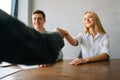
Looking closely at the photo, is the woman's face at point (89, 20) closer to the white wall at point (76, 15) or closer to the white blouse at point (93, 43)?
the white blouse at point (93, 43)

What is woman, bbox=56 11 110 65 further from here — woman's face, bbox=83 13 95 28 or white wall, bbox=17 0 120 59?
white wall, bbox=17 0 120 59

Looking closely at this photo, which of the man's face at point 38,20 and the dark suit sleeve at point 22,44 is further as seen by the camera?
the man's face at point 38,20

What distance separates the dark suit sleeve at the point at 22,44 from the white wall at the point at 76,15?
117 inches

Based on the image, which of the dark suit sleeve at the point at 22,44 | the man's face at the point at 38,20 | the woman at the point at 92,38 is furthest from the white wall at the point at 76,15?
the dark suit sleeve at the point at 22,44

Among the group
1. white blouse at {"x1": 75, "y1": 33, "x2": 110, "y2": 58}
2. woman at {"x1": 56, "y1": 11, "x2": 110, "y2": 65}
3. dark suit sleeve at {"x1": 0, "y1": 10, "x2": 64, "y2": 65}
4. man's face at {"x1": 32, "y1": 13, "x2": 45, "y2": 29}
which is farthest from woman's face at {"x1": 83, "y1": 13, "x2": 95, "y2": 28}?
dark suit sleeve at {"x1": 0, "y1": 10, "x2": 64, "y2": 65}

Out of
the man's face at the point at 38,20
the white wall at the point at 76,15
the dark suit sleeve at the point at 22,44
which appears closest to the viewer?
the dark suit sleeve at the point at 22,44

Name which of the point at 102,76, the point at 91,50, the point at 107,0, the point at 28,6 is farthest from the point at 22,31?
the point at 28,6

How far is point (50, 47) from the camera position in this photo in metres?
0.57

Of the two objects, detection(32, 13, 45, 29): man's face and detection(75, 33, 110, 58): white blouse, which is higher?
detection(32, 13, 45, 29): man's face

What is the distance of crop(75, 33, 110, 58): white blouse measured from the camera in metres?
2.77

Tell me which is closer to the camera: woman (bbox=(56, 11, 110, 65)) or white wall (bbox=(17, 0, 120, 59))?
woman (bbox=(56, 11, 110, 65))

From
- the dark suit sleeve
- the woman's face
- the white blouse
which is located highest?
the woman's face

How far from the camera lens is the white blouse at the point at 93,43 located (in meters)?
2.77

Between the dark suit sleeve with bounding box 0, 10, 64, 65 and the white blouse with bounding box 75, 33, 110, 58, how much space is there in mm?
2200
